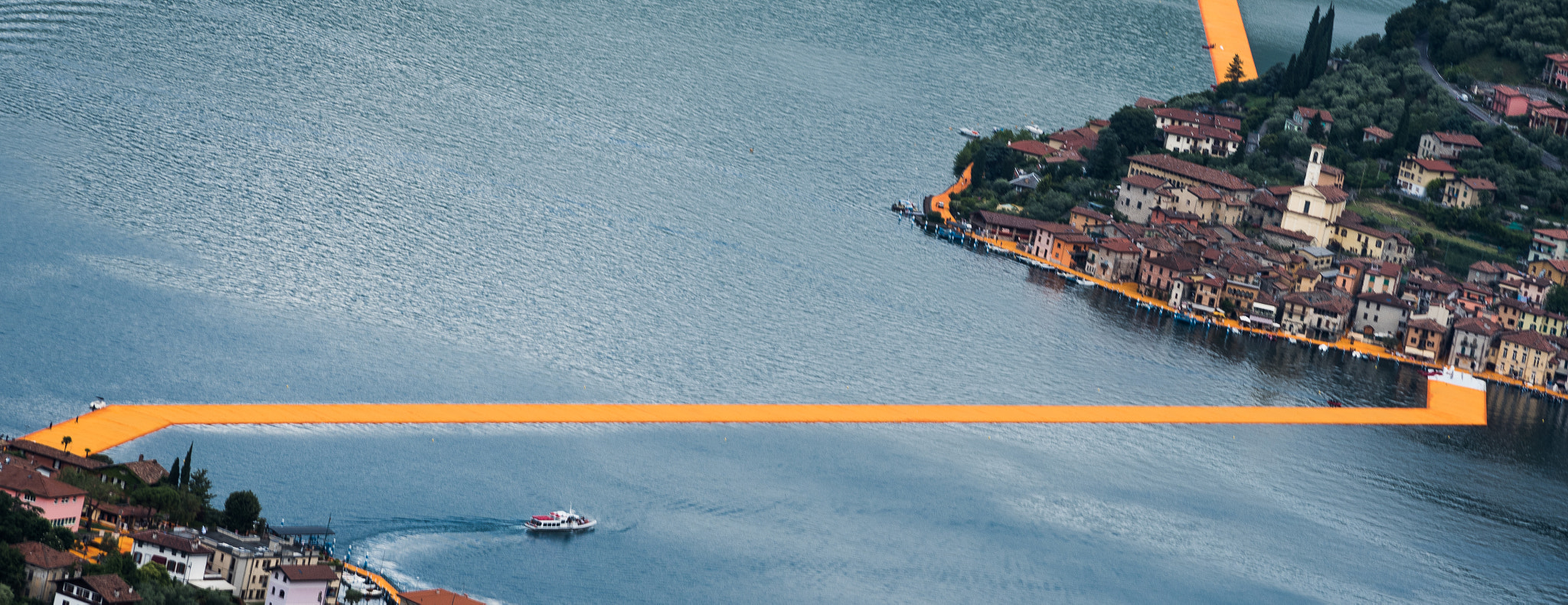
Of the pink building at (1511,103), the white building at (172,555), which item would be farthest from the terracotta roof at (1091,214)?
the white building at (172,555)

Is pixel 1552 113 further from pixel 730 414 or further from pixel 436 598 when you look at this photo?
pixel 436 598

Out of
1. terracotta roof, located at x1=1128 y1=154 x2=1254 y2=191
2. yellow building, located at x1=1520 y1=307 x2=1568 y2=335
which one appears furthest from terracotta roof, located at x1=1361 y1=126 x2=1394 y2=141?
yellow building, located at x1=1520 y1=307 x2=1568 y2=335

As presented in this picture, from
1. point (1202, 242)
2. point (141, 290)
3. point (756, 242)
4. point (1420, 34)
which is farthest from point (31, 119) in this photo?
point (1420, 34)

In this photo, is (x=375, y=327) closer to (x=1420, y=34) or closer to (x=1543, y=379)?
(x=1543, y=379)

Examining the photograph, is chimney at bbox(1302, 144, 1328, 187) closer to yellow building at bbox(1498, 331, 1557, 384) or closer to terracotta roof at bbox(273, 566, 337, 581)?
yellow building at bbox(1498, 331, 1557, 384)

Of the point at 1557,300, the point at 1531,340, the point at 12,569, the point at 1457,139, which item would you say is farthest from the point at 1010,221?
the point at 12,569

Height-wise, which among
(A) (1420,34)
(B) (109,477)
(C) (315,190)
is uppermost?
(A) (1420,34)

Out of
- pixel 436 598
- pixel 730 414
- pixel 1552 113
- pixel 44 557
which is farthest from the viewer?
pixel 1552 113
